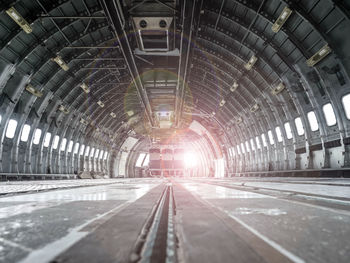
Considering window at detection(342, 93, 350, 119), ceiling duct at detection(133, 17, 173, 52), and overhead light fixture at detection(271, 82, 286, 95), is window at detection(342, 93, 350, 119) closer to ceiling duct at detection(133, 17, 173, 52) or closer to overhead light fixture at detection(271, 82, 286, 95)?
overhead light fixture at detection(271, 82, 286, 95)

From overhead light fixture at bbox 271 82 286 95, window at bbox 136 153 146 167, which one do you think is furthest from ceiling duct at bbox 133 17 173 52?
→ window at bbox 136 153 146 167

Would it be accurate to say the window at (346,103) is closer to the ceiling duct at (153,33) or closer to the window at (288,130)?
the window at (288,130)

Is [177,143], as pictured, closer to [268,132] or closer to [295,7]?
[268,132]

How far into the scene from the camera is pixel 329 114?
12.5 metres

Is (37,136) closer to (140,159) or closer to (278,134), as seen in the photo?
(278,134)

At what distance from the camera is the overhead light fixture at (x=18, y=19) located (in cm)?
1035

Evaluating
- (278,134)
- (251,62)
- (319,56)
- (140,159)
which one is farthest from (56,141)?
(140,159)

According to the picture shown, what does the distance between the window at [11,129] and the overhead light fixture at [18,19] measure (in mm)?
7410

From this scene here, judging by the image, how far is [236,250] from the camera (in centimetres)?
104

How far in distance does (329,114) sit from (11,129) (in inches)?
861

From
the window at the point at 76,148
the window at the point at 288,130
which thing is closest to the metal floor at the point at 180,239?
the window at the point at 288,130

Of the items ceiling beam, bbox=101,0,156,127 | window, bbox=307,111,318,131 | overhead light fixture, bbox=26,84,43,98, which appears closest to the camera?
ceiling beam, bbox=101,0,156,127

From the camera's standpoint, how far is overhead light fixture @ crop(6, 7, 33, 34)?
1035cm

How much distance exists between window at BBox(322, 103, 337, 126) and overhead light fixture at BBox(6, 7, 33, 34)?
17.9 m
